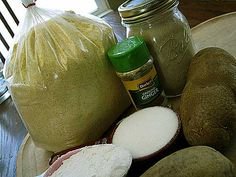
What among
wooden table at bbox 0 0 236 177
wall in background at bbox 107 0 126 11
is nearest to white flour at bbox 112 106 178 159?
wooden table at bbox 0 0 236 177

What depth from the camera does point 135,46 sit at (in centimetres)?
45

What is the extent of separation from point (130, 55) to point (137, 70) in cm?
3

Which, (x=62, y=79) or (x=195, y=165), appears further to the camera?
(x=62, y=79)

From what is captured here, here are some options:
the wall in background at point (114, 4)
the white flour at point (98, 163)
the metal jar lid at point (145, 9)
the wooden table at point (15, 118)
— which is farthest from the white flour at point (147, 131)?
the wall in background at point (114, 4)

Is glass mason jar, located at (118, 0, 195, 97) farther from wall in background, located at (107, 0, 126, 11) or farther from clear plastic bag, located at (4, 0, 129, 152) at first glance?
wall in background, located at (107, 0, 126, 11)

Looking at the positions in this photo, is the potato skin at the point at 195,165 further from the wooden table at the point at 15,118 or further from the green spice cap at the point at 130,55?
the wooden table at the point at 15,118

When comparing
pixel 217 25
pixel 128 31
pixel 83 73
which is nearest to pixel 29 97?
pixel 83 73

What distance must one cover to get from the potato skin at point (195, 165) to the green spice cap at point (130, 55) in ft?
0.56

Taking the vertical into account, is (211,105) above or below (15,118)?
above

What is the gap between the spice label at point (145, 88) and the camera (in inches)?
18.5

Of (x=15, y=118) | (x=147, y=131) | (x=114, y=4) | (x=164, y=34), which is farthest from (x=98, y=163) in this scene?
(x=114, y=4)

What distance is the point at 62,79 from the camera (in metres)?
0.46

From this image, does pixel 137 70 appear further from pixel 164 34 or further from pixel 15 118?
pixel 15 118

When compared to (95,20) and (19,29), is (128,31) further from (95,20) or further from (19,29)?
(19,29)
